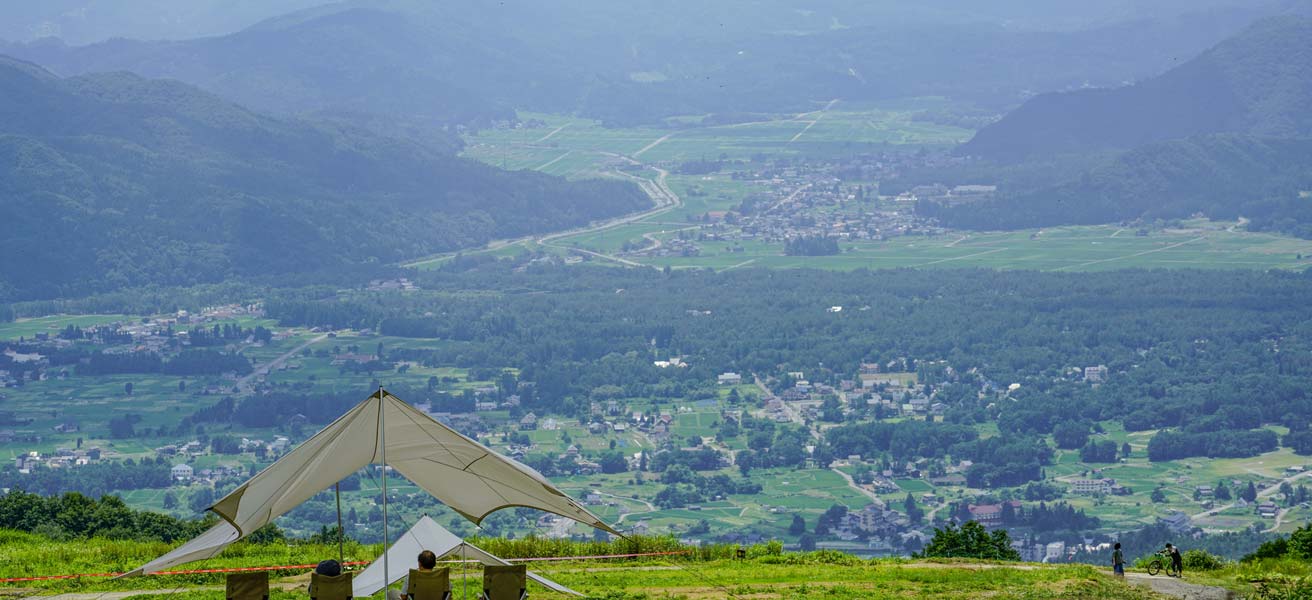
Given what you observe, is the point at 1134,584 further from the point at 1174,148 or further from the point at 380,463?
the point at 1174,148

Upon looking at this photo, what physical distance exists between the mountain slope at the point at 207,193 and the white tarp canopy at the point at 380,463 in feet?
252

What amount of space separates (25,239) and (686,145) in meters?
57.7

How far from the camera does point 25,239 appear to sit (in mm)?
91188

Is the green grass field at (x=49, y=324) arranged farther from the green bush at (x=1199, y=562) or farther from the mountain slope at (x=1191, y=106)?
the mountain slope at (x=1191, y=106)

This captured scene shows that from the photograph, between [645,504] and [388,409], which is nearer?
[388,409]

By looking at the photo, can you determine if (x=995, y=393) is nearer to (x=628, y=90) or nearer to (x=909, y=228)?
(x=909, y=228)

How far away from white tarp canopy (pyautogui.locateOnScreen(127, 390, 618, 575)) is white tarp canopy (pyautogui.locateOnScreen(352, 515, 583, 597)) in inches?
25.7

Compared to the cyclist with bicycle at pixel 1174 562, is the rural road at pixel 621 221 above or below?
above

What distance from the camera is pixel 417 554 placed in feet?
44.5

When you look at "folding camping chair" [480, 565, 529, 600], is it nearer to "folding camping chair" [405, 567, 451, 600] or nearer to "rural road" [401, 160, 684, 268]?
"folding camping chair" [405, 567, 451, 600]

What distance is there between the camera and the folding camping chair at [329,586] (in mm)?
11781

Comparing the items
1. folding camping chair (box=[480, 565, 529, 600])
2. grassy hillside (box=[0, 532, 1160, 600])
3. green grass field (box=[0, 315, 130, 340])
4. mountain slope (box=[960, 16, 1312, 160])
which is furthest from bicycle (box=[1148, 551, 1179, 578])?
mountain slope (box=[960, 16, 1312, 160])

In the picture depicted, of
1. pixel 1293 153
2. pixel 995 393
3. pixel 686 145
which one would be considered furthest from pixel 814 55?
pixel 995 393

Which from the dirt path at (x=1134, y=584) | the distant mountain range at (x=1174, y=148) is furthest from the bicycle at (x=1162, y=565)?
the distant mountain range at (x=1174, y=148)
